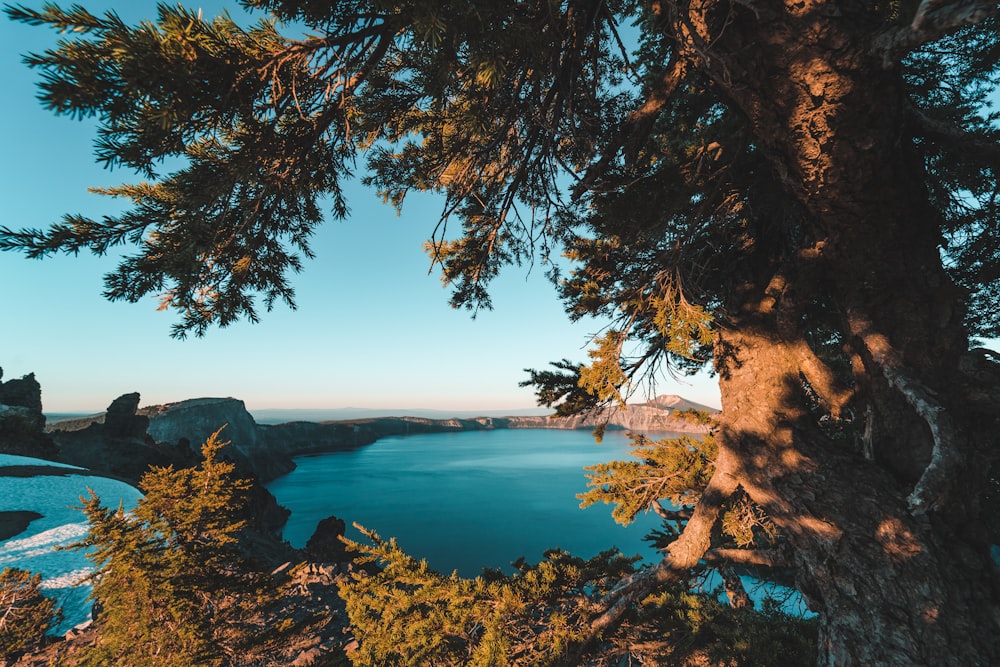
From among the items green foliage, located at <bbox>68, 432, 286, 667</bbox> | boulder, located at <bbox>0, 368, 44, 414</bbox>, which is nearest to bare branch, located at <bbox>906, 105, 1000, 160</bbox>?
green foliage, located at <bbox>68, 432, 286, 667</bbox>

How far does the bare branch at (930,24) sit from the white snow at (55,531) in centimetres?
1306

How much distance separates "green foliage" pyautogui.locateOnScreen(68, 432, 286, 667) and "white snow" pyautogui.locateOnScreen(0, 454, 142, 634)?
4800 mm

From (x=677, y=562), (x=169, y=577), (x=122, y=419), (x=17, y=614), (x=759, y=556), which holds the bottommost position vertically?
(x=17, y=614)

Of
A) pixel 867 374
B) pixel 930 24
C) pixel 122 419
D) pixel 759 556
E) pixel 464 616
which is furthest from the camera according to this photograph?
pixel 122 419

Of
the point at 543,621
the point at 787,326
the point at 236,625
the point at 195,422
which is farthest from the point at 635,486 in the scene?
the point at 195,422

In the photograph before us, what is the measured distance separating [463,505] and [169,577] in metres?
44.7

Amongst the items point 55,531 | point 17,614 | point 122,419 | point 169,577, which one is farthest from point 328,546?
point 122,419

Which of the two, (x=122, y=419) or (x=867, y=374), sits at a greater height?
(x=867, y=374)

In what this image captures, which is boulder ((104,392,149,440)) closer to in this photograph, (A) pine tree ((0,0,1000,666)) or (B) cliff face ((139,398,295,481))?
(B) cliff face ((139,398,295,481))

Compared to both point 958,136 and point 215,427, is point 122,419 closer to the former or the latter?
point 215,427

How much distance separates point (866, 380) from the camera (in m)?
2.89

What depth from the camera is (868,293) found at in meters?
2.72

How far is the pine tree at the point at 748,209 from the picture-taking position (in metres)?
1.71

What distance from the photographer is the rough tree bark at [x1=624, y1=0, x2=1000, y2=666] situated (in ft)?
7.04
